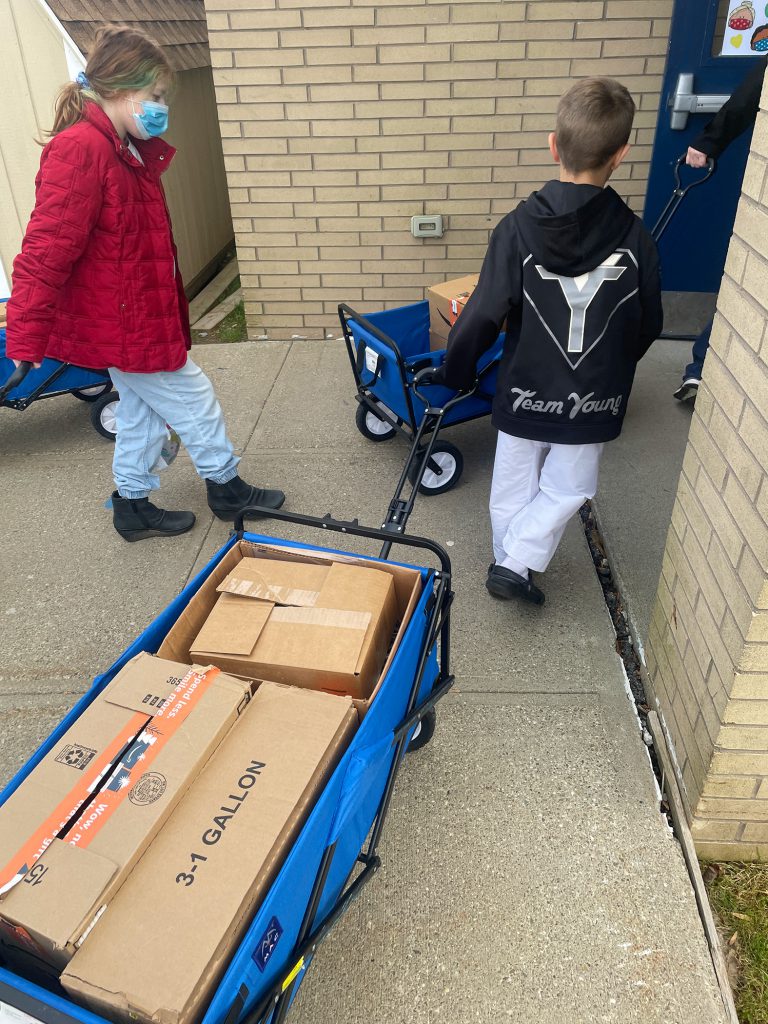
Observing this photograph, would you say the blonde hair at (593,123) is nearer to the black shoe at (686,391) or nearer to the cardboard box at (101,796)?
the cardboard box at (101,796)

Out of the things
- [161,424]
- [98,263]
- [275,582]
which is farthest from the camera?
[161,424]

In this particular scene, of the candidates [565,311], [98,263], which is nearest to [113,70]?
[98,263]

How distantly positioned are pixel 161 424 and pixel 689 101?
12.4 ft

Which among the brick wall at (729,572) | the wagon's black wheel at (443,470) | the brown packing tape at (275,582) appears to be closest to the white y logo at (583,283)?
the brick wall at (729,572)

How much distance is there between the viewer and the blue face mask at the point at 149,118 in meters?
2.75

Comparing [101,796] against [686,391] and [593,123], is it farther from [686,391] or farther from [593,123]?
[686,391]

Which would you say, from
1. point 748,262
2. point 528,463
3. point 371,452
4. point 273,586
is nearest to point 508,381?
point 528,463

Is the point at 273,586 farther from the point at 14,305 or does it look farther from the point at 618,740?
the point at 14,305

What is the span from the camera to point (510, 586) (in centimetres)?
A: 301

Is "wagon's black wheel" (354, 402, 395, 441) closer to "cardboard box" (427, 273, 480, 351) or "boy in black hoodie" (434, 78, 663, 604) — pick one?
"cardboard box" (427, 273, 480, 351)

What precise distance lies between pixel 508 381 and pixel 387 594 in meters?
1.01

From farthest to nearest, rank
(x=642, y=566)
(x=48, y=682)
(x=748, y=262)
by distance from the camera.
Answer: (x=642, y=566) < (x=48, y=682) < (x=748, y=262)

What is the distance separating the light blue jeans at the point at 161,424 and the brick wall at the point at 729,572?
6.90 feet

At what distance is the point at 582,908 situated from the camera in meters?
2.04
